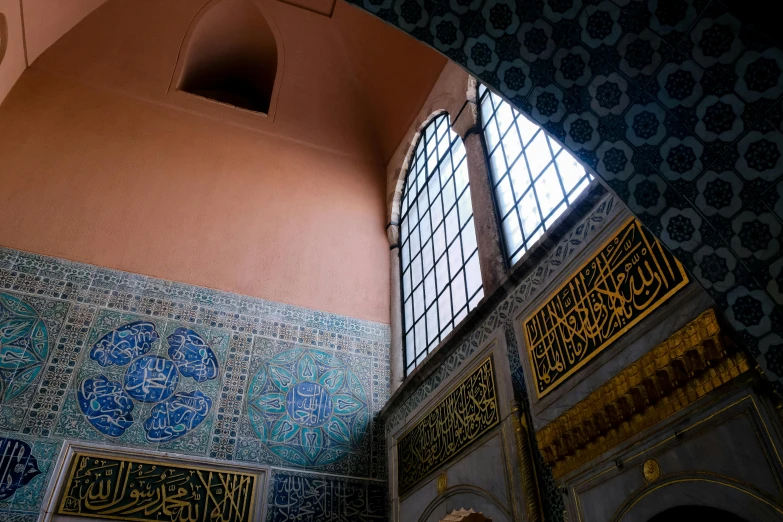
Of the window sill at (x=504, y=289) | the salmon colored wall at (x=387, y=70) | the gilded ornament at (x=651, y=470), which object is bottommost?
the gilded ornament at (x=651, y=470)

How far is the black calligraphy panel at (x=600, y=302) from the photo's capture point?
229 centimetres

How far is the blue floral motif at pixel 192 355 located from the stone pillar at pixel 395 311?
137 cm

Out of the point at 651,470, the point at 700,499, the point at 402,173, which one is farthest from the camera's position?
the point at 402,173

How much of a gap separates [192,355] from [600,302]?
2893mm

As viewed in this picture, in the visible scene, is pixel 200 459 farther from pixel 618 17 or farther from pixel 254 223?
pixel 618 17

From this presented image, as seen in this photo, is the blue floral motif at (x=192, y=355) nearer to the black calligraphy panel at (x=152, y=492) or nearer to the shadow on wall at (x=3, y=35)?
the black calligraphy panel at (x=152, y=492)

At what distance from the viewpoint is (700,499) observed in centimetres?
192

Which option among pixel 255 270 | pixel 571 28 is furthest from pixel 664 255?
pixel 255 270

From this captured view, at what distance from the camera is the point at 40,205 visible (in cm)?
452

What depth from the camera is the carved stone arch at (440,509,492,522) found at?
10.9 feet

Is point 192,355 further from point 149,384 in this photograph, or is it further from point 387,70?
point 387,70

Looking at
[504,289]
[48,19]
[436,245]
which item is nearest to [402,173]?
[436,245]

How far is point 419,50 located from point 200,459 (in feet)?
13.2

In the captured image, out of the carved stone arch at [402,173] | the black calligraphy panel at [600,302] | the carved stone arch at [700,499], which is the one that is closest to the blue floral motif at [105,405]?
the black calligraphy panel at [600,302]
